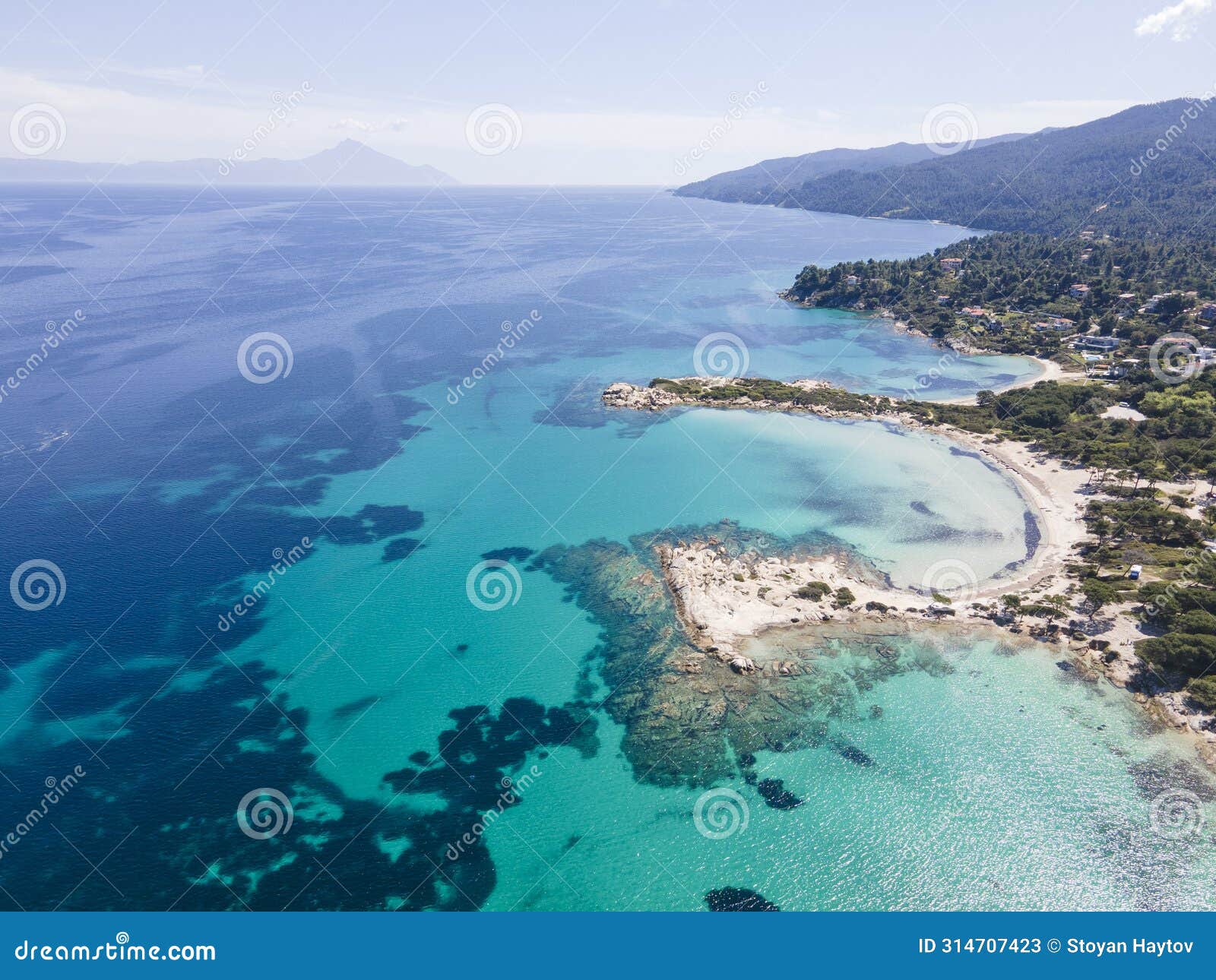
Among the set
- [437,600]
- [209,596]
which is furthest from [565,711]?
[209,596]

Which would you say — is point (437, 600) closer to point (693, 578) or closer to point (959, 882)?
point (693, 578)
